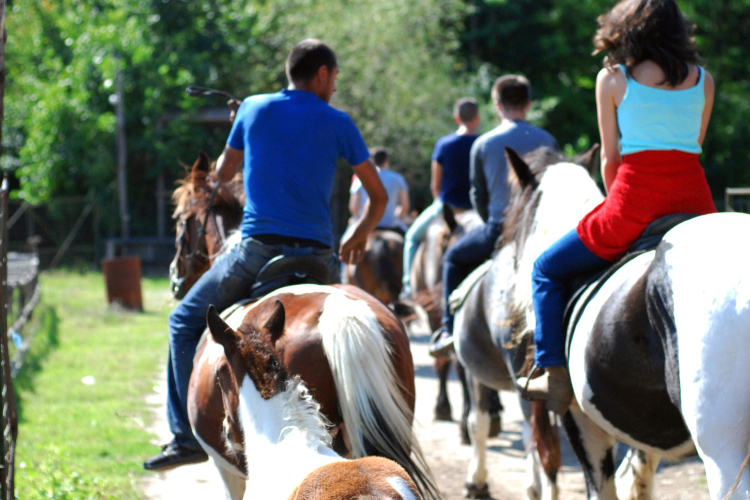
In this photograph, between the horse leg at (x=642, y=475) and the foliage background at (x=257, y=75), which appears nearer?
the horse leg at (x=642, y=475)

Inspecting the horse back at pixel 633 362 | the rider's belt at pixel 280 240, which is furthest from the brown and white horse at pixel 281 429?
the horse back at pixel 633 362

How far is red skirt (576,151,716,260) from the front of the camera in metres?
2.89

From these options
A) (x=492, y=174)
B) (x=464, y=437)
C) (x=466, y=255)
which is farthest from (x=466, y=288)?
(x=464, y=437)

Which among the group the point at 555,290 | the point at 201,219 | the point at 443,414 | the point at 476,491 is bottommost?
the point at 443,414

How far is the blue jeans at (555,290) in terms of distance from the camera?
3.14 meters

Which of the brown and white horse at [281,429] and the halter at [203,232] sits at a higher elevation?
the halter at [203,232]

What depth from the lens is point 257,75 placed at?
2317cm

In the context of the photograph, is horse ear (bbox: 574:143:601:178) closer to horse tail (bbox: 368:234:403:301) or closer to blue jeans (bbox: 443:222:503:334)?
blue jeans (bbox: 443:222:503:334)

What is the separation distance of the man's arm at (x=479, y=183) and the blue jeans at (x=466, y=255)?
0.13m

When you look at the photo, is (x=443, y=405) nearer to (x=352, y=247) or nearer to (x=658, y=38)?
(x=352, y=247)

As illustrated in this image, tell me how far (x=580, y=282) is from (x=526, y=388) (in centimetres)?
58

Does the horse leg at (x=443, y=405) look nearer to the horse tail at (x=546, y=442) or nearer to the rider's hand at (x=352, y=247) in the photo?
the horse tail at (x=546, y=442)

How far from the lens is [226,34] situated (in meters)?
23.8

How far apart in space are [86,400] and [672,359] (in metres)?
6.31
